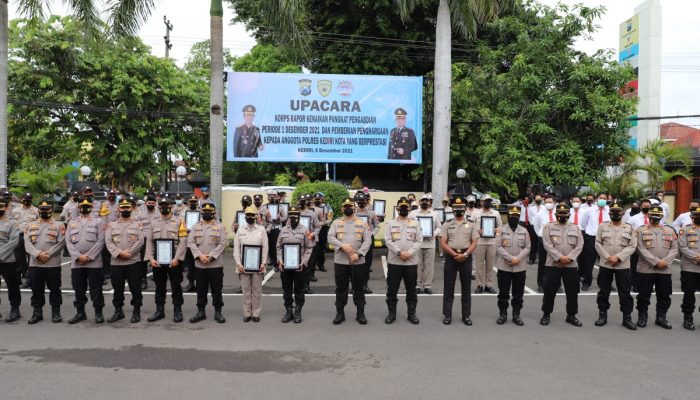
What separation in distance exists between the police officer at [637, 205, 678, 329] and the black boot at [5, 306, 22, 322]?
907 centimetres

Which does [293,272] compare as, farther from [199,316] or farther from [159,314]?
[159,314]

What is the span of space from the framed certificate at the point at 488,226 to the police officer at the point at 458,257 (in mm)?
1700

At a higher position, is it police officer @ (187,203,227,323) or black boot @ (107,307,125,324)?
police officer @ (187,203,227,323)

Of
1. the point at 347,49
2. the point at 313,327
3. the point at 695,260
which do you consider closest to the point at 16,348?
the point at 313,327

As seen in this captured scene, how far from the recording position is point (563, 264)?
27.2 feet

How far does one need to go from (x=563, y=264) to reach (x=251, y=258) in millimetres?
4575

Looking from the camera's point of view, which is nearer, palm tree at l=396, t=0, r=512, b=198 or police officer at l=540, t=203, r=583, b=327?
police officer at l=540, t=203, r=583, b=327

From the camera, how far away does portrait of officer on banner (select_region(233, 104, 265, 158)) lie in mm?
17391

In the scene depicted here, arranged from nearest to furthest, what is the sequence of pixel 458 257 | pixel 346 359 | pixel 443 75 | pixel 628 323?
pixel 346 359 → pixel 628 323 → pixel 458 257 → pixel 443 75

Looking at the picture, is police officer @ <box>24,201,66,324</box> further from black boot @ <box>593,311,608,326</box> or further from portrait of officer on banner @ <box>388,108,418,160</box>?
portrait of officer on banner @ <box>388,108,418,160</box>

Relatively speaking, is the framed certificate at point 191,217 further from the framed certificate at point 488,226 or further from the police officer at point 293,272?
the framed certificate at point 488,226

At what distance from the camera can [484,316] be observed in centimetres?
872

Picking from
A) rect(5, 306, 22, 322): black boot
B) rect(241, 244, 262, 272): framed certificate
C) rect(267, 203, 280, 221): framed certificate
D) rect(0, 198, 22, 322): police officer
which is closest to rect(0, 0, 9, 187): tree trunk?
rect(0, 198, 22, 322): police officer

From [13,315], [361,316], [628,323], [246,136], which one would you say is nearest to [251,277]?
[361,316]
